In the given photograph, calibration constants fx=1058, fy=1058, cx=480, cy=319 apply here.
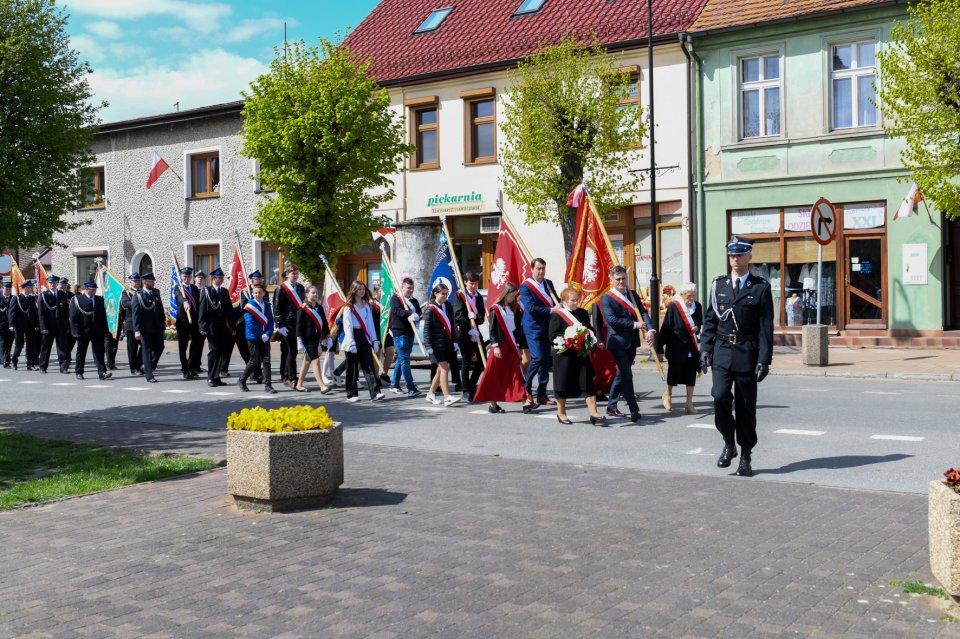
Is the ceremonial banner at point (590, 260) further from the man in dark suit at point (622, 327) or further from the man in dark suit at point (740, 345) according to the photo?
the man in dark suit at point (740, 345)

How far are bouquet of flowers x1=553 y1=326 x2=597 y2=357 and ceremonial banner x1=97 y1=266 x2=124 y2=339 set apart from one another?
13.0 meters

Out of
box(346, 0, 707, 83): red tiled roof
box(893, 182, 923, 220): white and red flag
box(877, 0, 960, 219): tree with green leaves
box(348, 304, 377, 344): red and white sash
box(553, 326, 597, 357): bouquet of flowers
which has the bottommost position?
box(553, 326, 597, 357): bouquet of flowers

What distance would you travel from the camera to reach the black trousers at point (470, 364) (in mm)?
15141

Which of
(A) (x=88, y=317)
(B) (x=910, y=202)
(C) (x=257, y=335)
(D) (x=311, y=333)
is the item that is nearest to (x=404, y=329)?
(D) (x=311, y=333)

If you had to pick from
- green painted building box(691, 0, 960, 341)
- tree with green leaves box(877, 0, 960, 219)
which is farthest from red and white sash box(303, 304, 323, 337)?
tree with green leaves box(877, 0, 960, 219)

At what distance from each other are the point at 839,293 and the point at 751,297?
651 inches

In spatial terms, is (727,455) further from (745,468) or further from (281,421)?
(281,421)

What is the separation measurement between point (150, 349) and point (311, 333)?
413cm

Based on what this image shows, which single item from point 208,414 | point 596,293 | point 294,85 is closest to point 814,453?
point 596,293

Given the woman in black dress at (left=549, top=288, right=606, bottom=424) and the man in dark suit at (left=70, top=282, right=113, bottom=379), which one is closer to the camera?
the woman in black dress at (left=549, top=288, right=606, bottom=424)

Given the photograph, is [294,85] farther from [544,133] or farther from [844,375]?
[844,375]

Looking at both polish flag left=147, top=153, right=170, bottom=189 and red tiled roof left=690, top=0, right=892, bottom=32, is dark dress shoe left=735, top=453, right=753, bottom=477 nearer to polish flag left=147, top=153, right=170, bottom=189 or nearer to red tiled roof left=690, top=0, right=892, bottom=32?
red tiled roof left=690, top=0, right=892, bottom=32

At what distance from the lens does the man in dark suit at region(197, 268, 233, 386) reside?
18031 mm

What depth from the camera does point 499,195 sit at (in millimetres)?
29062
